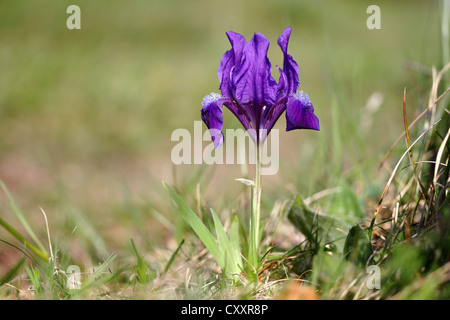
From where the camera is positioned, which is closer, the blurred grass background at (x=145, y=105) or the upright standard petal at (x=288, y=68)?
the upright standard petal at (x=288, y=68)

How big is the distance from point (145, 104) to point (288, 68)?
3.86 metres

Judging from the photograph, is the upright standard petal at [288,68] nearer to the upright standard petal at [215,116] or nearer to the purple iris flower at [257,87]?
the purple iris flower at [257,87]

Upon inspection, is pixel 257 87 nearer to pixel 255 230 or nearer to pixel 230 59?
pixel 230 59

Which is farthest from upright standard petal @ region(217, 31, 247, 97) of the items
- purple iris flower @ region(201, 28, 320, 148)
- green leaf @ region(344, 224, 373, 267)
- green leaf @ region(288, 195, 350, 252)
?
green leaf @ region(344, 224, 373, 267)

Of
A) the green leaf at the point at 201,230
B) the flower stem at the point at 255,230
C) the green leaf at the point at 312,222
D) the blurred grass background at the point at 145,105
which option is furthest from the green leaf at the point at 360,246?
the blurred grass background at the point at 145,105

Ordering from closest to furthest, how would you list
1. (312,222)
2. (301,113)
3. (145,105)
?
(301,113)
(312,222)
(145,105)

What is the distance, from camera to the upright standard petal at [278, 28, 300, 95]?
4.05 ft

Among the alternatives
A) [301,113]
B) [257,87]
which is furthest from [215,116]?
[301,113]

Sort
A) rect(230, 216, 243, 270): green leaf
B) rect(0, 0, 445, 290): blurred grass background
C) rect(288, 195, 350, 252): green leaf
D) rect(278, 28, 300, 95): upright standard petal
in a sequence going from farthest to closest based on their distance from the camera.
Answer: rect(0, 0, 445, 290): blurred grass background < rect(288, 195, 350, 252): green leaf < rect(230, 216, 243, 270): green leaf < rect(278, 28, 300, 95): upright standard petal

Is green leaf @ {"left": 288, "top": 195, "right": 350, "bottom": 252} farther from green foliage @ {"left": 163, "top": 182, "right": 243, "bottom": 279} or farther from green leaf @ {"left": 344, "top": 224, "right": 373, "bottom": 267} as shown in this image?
green foliage @ {"left": 163, "top": 182, "right": 243, "bottom": 279}

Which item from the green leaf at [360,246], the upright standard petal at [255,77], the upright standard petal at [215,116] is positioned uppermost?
the upright standard petal at [255,77]

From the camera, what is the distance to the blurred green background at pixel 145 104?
2541 mm

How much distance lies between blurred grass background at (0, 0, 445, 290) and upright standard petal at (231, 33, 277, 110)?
2.69 feet

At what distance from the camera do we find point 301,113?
125 cm
